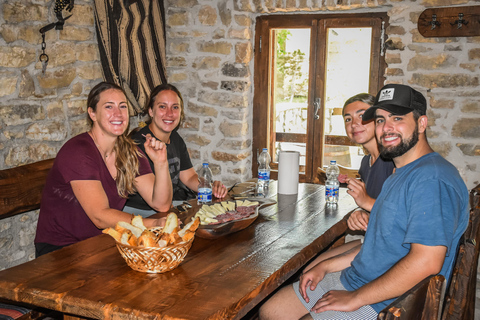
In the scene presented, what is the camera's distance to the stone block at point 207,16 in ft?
13.7

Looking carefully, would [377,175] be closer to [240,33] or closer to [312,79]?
[312,79]

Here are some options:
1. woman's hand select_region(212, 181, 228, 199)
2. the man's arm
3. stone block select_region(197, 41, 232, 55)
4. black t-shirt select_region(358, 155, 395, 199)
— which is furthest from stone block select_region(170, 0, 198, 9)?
the man's arm

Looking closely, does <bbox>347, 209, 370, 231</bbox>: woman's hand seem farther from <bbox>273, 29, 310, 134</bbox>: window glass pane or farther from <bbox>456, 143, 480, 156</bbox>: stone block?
<bbox>273, 29, 310, 134</bbox>: window glass pane

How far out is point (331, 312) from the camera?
186 cm

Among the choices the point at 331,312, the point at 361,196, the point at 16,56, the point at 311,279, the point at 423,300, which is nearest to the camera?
the point at 423,300

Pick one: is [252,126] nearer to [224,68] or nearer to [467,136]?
[224,68]

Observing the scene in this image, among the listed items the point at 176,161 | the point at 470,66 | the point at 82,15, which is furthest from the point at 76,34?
the point at 470,66

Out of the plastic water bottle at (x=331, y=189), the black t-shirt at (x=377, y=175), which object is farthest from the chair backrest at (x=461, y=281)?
the plastic water bottle at (x=331, y=189)

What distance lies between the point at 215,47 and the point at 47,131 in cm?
167

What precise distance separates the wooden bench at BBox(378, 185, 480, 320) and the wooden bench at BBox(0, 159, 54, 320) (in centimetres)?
210

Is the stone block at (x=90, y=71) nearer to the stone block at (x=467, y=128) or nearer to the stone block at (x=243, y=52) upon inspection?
the stone block at (x=243, y=52)

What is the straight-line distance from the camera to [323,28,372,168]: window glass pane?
3.93 m

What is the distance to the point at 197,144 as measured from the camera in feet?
14.5

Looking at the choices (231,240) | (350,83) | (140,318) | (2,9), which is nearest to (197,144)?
(350,83)
